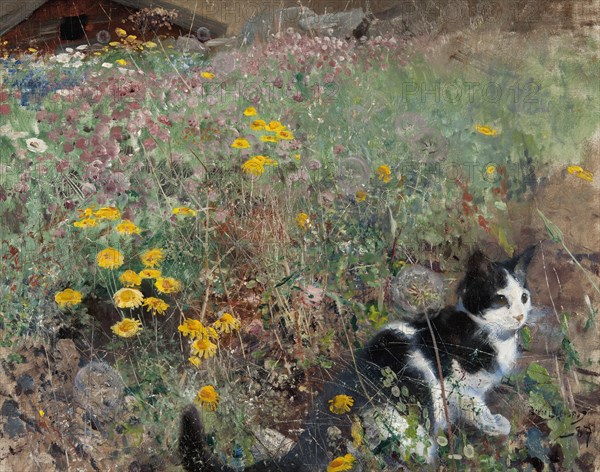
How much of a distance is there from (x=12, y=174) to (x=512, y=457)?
2.16 meters

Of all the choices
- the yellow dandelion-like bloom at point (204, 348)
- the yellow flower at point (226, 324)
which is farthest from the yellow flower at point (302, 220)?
the yellow dandelion-like bloom at point (204, 348)

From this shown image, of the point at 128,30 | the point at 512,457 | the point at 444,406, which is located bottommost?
the point at 512,457

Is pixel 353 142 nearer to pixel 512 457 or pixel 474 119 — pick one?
pixel 474 119

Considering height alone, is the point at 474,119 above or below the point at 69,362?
above

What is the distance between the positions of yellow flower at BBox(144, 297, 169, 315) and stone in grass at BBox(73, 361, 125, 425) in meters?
0.26

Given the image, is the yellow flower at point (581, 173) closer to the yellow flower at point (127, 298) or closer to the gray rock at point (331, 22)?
the gray rock at point (331, 22)

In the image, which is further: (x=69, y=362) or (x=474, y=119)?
(x=474, y=119)

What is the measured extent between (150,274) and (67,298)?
0.31m

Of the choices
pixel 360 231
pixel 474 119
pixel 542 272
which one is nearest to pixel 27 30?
pixel 360 231

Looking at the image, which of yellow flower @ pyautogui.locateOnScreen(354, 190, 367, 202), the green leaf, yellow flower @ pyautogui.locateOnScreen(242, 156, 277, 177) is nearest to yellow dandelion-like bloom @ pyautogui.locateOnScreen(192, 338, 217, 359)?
yellow flower @ pyautogui.locateOnScreen(242, 156, 277, 177)

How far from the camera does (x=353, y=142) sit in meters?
2.58

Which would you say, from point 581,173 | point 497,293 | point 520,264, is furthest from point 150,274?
point 581,173

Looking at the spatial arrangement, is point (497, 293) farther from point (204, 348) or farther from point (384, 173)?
point (204, 348)

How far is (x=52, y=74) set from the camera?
257 centimetres
